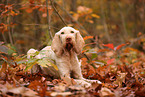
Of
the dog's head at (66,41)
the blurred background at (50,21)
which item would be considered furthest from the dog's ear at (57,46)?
the blurred background at (50,21)

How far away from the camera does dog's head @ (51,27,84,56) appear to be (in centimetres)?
295

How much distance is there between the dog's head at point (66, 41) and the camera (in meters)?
2.95

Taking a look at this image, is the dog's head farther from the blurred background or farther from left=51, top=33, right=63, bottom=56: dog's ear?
the blurred background

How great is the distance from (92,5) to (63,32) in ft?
46.6

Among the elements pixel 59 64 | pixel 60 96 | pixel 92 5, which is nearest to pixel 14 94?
pixel 60 96

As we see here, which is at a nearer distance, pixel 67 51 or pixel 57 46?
pixel 57 46

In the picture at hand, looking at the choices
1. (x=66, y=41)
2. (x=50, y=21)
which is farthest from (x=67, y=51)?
(x=50, y=21)

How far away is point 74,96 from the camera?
2066mm

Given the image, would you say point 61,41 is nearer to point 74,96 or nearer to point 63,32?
point 63,32

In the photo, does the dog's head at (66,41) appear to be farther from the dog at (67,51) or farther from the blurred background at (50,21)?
the blurred background at (50,21)

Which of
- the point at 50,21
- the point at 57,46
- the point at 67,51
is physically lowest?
the point at 67,51

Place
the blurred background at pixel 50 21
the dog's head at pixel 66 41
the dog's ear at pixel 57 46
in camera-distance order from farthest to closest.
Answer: the blurred background at pixel 50 21 < the dog's ear at pixel 57 46 < the dog's head at pixel 66 41

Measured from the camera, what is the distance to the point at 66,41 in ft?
9.63

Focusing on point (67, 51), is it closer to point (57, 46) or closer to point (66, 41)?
point (57, 46)
